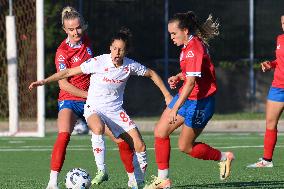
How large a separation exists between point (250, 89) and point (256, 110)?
0.51 m

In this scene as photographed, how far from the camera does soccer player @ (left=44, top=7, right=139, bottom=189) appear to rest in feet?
39.9

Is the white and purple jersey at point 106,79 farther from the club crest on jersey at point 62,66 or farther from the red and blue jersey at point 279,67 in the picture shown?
the red and blue jersey at point 279,67

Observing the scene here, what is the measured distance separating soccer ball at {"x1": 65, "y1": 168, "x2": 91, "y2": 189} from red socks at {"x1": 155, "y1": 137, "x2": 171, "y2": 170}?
0.75m

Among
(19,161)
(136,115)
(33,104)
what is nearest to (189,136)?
(19,161)

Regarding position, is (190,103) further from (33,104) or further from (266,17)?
(266,17)

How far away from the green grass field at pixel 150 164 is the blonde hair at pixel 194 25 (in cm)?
158

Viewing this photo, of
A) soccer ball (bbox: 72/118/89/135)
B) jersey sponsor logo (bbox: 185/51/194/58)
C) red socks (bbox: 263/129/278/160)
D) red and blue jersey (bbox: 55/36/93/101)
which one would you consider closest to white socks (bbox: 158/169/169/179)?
jersey sponsor logo (bbox: 185/51/194/58)

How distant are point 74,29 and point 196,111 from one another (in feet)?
5.40

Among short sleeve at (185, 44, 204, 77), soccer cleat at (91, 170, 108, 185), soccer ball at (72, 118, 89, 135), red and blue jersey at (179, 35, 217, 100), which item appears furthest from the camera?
soccer ball at (72, 118, 89, 135)

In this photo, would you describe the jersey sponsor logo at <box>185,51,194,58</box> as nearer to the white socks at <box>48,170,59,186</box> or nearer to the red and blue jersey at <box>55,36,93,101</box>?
the red and blue jersey at <box>55,36,93,101</box>

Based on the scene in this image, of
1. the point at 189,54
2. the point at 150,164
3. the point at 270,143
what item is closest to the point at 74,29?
the point at 189,54

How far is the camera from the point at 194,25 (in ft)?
40.1

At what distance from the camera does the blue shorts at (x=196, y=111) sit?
1201 centimetres

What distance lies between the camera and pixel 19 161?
15602 mm
